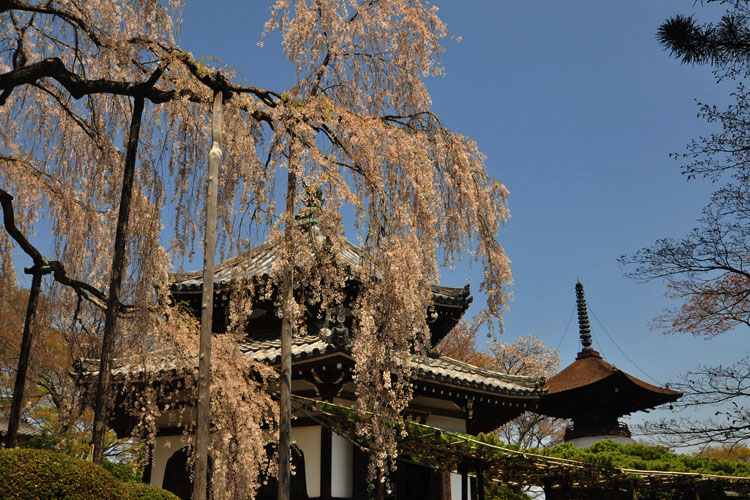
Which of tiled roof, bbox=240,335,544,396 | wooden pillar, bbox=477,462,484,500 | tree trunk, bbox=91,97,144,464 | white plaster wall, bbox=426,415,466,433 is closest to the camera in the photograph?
tree trunk, bbox=91,97,144,464

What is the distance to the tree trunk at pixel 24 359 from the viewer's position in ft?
25.4

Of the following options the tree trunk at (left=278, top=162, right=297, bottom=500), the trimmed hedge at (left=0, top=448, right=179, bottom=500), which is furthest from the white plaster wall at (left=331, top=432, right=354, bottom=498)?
the trimmed hedge at (left=0, top=448, right=179, bottom=500)

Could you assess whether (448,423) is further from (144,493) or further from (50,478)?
(50,478)

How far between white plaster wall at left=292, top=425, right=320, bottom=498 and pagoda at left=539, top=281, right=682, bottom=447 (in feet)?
36.3

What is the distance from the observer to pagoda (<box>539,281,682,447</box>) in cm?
1888

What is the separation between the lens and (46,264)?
854cm

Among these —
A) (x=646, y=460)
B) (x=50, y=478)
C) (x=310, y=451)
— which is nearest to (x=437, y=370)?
(x=310, y=451)

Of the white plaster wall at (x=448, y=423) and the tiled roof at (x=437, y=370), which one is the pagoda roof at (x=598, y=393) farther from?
the white plaster wall at (x=448, y=423)

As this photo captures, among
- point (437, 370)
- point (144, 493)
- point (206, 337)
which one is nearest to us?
point (206, 337)

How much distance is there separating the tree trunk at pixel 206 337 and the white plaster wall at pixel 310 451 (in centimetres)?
518

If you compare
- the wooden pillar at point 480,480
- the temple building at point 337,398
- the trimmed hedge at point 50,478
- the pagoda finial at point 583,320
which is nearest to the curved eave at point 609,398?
the pagoda finial at point 583,320

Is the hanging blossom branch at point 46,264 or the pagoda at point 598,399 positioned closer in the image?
the hanging blossom branch at point 46,264

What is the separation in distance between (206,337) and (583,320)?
19.6m

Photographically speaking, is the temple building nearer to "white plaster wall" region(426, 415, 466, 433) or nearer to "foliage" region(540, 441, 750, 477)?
"white plaster wall" region(426, 415, 466, 433)
